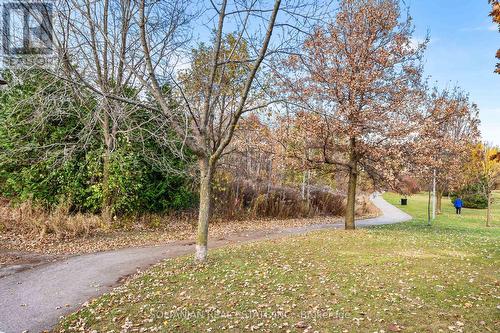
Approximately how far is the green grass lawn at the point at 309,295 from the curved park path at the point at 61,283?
58 centimetres

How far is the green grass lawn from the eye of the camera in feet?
16.6

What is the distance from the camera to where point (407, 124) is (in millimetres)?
12984

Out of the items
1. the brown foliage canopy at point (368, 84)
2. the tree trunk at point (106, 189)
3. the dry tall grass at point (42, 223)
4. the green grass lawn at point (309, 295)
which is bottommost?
the green grass lawn at point (309, 295)

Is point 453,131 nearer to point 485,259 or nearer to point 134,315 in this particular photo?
point 485,259

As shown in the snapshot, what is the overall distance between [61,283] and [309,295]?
5.01 meters

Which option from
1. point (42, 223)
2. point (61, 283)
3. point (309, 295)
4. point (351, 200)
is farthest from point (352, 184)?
point (42, 223)

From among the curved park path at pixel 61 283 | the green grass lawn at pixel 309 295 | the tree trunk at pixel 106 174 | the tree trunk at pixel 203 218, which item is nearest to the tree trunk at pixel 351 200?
the green grass lawn at pixel 309 295

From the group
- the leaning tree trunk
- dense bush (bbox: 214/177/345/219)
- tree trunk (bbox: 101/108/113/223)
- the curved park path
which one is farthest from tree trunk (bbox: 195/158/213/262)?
dense bush (bbox: 214/177/345/219)

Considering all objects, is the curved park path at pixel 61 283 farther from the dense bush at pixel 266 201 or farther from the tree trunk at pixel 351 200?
the dense bush at pixel 266 201

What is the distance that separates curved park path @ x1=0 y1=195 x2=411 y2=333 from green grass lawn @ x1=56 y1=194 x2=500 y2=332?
0.58m

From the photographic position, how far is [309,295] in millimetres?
6051

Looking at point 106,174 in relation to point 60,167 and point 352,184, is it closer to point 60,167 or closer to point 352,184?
point 60,167

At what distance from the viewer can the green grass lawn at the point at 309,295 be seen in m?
5.07

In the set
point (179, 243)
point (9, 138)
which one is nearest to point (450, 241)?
point (179, 243)
